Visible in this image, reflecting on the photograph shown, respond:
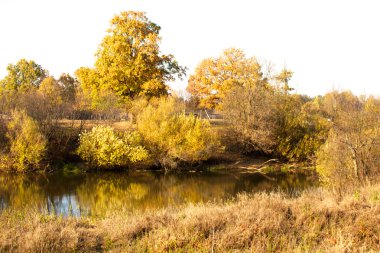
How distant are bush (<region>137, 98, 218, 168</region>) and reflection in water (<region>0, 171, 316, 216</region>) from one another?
1419mm

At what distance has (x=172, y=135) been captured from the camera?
2925 centimetres

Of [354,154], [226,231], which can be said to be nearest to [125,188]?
[354,154]

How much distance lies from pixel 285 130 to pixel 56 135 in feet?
64.2

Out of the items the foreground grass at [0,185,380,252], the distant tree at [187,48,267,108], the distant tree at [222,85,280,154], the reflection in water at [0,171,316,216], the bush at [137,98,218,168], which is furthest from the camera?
the distant tree at [187,48,267,108]

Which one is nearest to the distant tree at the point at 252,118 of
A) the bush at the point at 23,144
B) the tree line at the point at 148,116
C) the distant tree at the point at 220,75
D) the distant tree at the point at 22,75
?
the tree line at the point at 148,116

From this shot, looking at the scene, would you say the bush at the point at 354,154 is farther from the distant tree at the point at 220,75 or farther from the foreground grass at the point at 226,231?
the distant tree at the point at 220,75


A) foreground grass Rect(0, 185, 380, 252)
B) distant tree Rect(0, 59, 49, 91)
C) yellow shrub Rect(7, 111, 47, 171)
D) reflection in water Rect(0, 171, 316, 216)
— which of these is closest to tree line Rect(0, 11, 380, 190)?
yellow shrub Rect(7, 111, 47, 171)

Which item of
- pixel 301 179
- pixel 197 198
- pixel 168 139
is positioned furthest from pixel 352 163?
pixel 168 139

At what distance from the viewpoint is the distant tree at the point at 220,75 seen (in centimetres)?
4109

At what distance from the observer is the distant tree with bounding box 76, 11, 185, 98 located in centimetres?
3472

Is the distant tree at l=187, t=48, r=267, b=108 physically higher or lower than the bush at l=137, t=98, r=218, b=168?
higher

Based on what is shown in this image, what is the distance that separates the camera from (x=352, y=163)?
17.4 metres

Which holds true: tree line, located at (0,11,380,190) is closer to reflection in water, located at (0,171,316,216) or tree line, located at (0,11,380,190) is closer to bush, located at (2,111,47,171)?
bush, located at (2,111,47,171)

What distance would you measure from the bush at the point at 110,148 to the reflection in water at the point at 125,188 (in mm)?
1053
